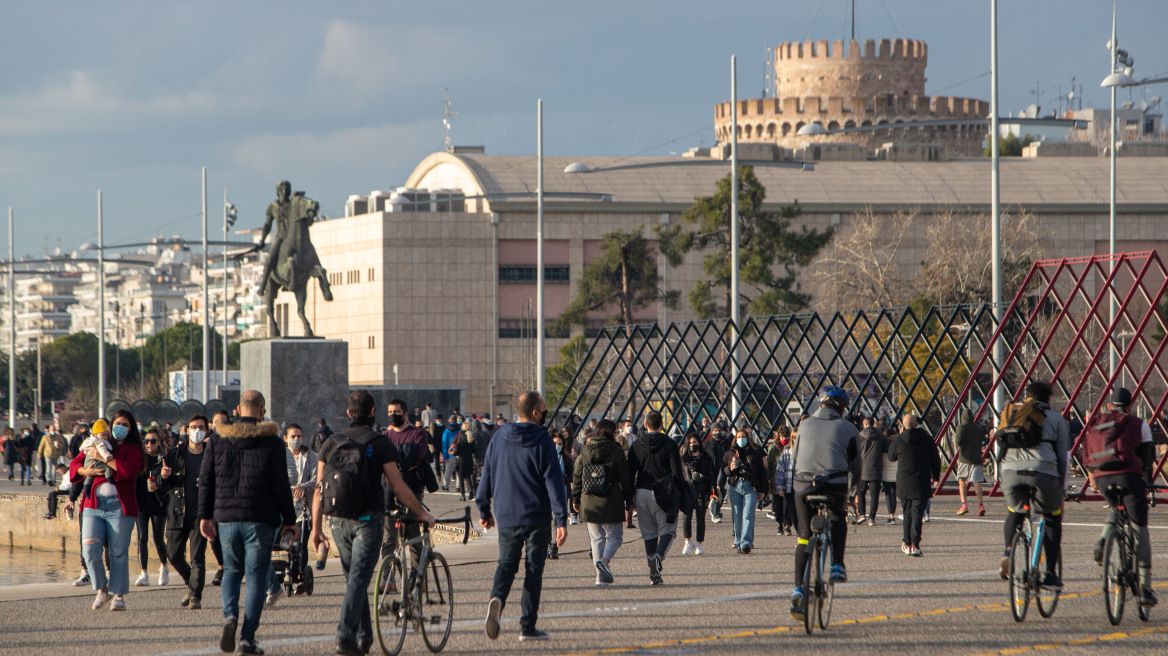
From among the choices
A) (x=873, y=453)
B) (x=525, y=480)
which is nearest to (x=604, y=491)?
(x=525, y=480)

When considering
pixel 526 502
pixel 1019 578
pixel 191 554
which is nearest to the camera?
pixel 526 502

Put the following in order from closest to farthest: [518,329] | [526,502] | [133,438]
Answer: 1. [526,502]
2. [133,438]
3. [518,329]

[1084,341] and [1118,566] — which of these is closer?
[1118,566]

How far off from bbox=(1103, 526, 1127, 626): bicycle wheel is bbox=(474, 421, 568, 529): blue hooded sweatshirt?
368cm

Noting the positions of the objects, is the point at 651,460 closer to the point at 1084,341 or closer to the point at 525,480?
the point at 525,480

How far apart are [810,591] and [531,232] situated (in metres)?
73.7

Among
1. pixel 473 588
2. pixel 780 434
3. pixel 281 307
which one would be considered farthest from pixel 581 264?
pixel 473 588

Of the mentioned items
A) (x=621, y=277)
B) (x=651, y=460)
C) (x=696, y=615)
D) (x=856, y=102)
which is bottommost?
(x=696, y=615)

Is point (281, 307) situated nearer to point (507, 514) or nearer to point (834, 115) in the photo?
point (834, 115)

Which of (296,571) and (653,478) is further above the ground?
(653,478)

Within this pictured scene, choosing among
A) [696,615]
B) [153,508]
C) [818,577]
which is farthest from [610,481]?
[153,508]

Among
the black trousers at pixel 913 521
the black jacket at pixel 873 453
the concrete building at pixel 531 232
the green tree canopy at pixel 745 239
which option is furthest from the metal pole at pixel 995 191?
the concrete building at pixel 531 232

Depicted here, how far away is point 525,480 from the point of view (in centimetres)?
995

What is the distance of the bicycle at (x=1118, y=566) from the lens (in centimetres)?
1012
